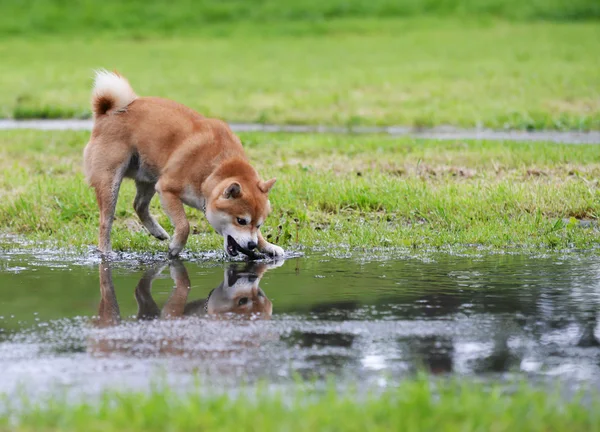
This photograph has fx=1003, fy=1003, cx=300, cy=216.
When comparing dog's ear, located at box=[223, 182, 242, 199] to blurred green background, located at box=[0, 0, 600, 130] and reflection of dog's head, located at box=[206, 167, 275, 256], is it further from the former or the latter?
blurred green background, located at box=[0, 0, 600, 130]

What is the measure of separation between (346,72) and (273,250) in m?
15.7

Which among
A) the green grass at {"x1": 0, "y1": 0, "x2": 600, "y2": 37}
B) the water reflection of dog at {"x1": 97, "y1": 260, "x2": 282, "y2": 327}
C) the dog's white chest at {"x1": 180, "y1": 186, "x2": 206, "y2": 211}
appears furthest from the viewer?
the green grass at {"x1": 0, "y1": 0, "x2": 600, "y2": 37}

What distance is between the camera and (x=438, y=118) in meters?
16.3

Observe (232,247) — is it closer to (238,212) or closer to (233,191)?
(238,212)

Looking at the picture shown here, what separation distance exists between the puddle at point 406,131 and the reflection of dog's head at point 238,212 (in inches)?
252

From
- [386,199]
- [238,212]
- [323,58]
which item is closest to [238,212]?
[238,212]

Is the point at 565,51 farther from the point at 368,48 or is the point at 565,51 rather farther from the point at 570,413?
the point at 570,413

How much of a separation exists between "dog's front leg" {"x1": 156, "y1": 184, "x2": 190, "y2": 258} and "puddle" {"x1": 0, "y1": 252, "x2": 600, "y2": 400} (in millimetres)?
237

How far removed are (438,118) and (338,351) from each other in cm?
1152

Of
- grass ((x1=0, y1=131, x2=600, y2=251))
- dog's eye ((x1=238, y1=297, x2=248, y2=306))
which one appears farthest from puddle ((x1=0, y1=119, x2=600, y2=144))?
dog's eye ((x1=238, y1=297, x2=248, y2=306))

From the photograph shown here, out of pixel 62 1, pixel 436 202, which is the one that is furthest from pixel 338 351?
pixel 62 1

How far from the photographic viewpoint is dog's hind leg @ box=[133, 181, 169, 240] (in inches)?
348

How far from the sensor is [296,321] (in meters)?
5.80

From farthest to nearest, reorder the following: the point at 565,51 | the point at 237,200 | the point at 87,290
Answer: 1. the point at 565,51
2. the point at 237,200
3. the point at 87,290
